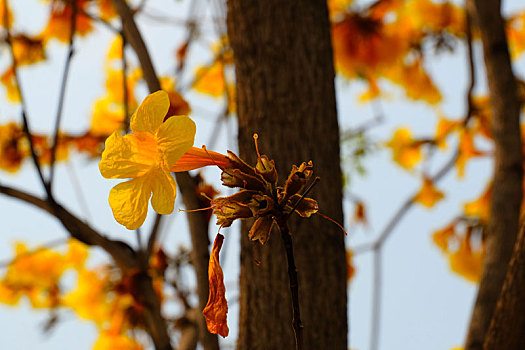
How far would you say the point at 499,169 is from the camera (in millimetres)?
742

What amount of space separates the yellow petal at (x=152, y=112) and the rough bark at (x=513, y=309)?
347 millimetres

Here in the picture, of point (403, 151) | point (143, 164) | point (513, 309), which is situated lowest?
point (513, 309)

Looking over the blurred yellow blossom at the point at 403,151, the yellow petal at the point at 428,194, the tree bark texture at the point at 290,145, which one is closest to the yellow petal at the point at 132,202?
the tree bark texture at the point at 290,145

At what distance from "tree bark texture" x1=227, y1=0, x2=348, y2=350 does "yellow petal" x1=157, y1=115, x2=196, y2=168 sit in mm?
235

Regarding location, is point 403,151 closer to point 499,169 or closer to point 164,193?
point 499,169

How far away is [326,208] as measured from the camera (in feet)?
1.59

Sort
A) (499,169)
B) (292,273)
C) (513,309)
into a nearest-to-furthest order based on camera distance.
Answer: (292,273)
(513,309)
(499,169)

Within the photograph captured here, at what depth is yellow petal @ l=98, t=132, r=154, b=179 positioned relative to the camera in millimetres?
241

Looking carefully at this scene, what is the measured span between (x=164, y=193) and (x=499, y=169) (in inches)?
24.5

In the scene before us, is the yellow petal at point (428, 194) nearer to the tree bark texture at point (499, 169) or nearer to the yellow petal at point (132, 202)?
the tree bark texture at point (499, 169)

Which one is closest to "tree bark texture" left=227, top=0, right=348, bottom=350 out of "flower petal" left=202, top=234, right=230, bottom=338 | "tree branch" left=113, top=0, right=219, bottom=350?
"tree branch" left=113, top=0, right=219, bottom=350

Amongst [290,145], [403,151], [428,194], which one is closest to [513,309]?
[290,145]

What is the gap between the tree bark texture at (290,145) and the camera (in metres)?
0.47

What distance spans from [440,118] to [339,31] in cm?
37
